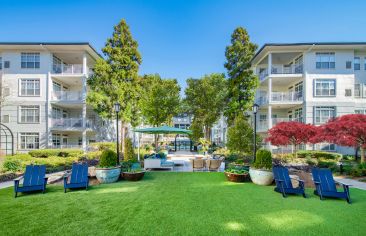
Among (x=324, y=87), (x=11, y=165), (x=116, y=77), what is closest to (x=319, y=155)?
(x=324, y=87)

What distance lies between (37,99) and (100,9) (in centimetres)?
1220

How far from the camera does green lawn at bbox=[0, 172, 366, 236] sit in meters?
4.47

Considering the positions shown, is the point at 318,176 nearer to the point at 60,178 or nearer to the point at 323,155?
the point at 60,178

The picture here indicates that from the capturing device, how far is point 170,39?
22.0 m

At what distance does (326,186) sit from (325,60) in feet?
64.7

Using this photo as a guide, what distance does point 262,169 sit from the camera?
882cm

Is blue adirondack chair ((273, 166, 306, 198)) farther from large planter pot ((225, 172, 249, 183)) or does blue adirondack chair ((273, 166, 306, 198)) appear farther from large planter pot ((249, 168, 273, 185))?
large planter pot ((225, 172, 249, 183))

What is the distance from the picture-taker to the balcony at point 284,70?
22.3 m

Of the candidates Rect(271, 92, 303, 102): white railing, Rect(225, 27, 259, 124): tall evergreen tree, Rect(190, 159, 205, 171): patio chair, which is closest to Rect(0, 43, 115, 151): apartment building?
Rect(190, 159, 205, 171): patio chair

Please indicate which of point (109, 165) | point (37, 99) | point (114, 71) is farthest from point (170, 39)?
point (109, 165)

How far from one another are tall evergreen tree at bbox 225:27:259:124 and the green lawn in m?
14.3

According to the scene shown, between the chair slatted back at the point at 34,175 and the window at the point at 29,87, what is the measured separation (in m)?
17.4

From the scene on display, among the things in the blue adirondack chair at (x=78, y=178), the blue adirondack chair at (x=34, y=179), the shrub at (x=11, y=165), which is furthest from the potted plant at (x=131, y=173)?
the shrub at (x=11, y=165)

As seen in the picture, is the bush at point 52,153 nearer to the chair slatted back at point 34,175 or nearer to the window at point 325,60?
the chair slatted back at point 34,175
